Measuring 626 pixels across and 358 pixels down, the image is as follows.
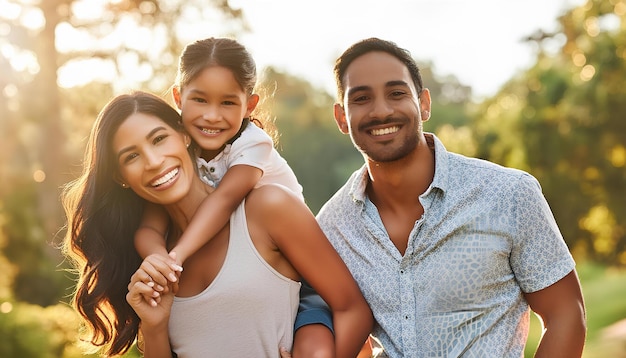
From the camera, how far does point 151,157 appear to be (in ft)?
11.2

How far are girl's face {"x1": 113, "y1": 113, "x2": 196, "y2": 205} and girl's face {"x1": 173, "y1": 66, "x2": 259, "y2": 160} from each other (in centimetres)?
30

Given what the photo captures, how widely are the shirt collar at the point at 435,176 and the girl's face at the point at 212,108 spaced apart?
645 millimetres

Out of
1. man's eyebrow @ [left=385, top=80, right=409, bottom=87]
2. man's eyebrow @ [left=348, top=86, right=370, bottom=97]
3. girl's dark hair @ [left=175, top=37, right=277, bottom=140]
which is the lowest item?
man's eyebrow @ [left=348, top=86, right=370, bottom=97]

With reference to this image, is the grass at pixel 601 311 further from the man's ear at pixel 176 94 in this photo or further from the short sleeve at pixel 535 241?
the man's ear at pixel 176 94

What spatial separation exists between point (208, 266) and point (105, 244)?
0.55 m

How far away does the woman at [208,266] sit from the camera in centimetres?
336

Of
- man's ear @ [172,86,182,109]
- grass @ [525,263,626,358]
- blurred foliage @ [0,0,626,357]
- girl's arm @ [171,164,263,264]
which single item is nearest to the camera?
girl's arm @ [171,164,263,264]

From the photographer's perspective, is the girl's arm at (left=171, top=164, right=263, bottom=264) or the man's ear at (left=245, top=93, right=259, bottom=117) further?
the man's ear at (left=245, top=93, right=259, bottom=117)

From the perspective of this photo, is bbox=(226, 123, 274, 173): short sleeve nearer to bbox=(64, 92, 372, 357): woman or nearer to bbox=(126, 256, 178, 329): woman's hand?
bbox=(64, 92, 372, 357): woman

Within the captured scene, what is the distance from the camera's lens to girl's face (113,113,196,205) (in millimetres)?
3445

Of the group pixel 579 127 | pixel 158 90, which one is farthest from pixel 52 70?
pixel 579 127

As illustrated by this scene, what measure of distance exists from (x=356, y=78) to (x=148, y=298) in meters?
1.32

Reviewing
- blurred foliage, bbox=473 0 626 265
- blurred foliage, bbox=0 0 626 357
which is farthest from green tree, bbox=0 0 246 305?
blurred foliage, bbox=473 0 626 265

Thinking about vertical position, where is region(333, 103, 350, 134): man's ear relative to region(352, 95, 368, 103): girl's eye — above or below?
below
